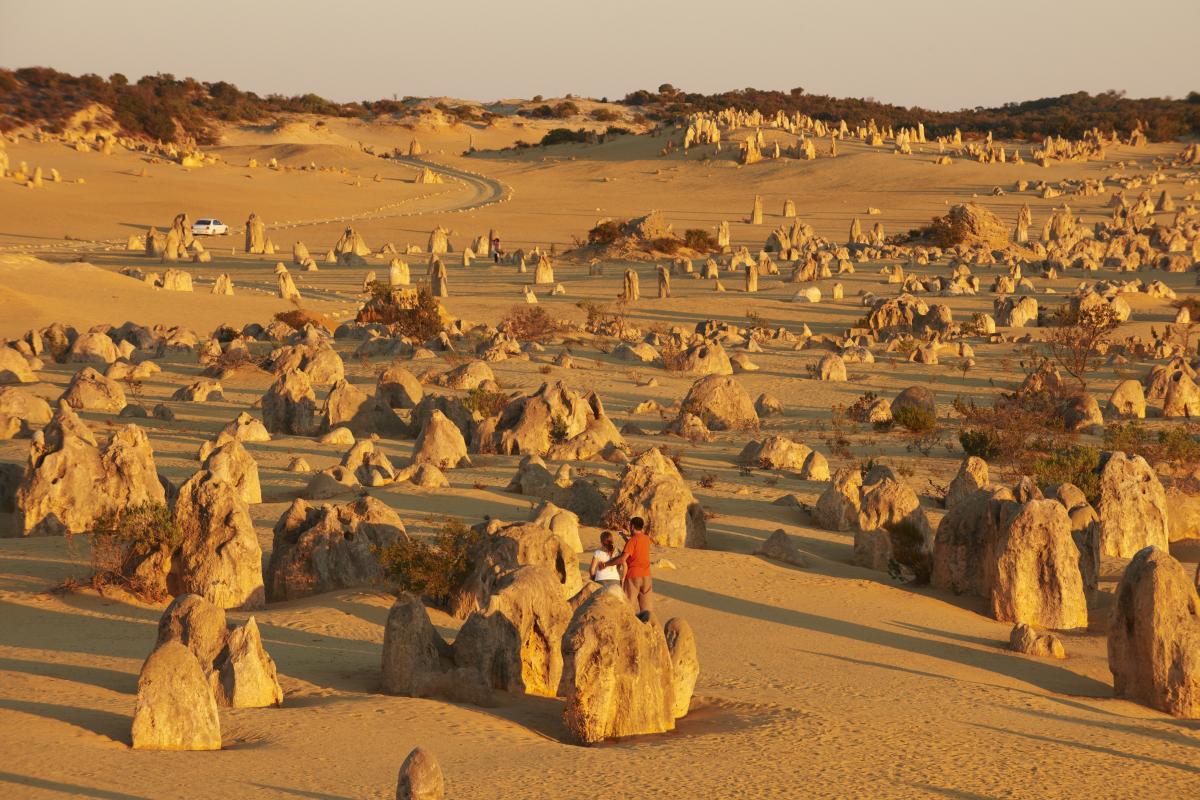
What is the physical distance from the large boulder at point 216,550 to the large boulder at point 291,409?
8.40 m

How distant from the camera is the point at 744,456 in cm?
1961

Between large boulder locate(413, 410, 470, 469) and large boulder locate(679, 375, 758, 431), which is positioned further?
large boulder locate(679, 375, 758, 431)

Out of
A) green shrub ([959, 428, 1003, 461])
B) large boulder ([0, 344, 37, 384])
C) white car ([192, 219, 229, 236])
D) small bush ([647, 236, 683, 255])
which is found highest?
small bush ([647, 236, 683, 255])

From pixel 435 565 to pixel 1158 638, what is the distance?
18.7 ft

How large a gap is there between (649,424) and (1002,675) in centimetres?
1147

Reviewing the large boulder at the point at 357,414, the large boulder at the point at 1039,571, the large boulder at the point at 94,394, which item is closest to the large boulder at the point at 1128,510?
the large boulder at the point at 1039,571

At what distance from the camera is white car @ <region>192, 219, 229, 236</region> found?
2240 inches

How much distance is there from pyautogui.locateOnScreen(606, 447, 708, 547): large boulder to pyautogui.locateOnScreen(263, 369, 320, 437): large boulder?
24.3 ft

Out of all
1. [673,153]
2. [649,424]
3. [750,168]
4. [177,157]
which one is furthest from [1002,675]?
[177,157]

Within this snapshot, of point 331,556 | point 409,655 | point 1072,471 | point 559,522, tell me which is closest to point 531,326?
point 1072,471

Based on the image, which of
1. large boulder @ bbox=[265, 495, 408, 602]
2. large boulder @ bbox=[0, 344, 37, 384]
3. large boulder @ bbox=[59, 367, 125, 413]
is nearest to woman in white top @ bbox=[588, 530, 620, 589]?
large boulder @ bbox=[265, 495, 408, 602]

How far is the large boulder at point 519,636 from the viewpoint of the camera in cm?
1013

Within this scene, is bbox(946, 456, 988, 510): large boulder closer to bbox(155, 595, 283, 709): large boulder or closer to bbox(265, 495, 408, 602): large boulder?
bbox(265, 495, 408, 602): large boulder

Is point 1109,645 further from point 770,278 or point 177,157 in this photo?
point 177,157
